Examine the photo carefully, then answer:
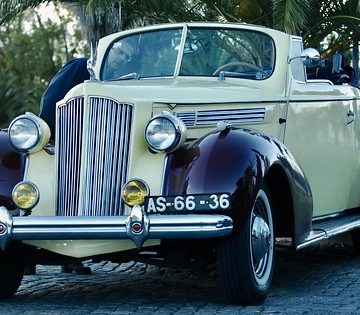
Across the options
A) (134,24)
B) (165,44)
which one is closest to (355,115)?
(165,44)

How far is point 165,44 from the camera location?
7.10 meters

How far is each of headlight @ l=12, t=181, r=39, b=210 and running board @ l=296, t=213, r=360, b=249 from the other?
1.64 m

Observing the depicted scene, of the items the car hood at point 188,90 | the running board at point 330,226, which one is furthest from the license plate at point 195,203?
the running board at point 330,226

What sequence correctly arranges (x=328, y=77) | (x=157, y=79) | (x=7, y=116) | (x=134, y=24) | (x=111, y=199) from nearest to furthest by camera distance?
(x=111, y=199)
(x=157, y=79)
(x=328, y=77)
(x=134, y=24)
(x=7, y=116)

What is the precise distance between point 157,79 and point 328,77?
2.35 metres

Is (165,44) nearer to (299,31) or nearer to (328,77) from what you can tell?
(328,77)

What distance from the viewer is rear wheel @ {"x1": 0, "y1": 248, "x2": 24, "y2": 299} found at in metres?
5.96

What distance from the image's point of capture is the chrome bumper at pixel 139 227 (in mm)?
5199

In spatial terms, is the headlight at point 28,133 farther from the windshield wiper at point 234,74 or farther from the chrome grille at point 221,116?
the windshield wiper at point 234,74

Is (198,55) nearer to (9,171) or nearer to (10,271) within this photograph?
(9,171)

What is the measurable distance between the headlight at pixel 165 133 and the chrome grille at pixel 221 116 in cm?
29

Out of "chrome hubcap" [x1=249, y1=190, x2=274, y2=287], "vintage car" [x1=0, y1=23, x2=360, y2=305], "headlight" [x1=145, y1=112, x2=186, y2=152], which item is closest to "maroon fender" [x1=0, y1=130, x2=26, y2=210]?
"vintage car" [x1=0, y1=23, x2=360, y2=305]

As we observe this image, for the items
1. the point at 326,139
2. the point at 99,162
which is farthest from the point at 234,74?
the point at 99,162

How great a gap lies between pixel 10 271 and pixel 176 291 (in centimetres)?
110
